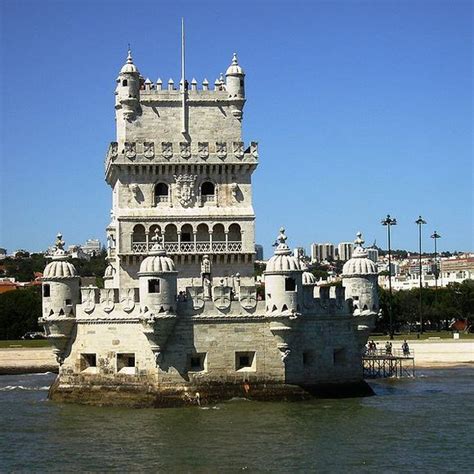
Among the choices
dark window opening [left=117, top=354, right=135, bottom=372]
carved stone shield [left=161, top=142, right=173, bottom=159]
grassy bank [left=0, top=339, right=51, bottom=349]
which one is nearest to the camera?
dark window opening [left=117, top=354, right=135, bottom=372]

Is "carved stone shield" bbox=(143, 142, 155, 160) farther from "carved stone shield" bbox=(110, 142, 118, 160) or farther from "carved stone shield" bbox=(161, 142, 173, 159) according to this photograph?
"carved stone shield" bbox=(110, 142, 118, 160)

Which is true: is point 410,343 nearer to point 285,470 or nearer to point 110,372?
point 110,372

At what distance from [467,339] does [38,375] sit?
1717 inches

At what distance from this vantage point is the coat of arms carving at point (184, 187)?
68500 millimetres

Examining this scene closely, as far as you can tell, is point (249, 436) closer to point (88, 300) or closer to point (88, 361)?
point (88, 361)

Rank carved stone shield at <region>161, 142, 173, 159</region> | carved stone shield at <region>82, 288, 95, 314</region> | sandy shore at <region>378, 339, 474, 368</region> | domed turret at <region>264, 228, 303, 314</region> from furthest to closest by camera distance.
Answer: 1. sandy shore at <region>378, 339, 474, 368</region>
2. carved stone shield at <region>161, 142, 173, 159</region>
3. carved stone shield at <region>82, 288, 95, 314</region>
4. domed turret at <region>264, 228, 303, 314</region>

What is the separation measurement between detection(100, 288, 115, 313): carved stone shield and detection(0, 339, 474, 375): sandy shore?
1251 inches

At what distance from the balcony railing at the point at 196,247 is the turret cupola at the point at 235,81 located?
9306 millimetres

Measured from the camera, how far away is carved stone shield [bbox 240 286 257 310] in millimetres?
57938

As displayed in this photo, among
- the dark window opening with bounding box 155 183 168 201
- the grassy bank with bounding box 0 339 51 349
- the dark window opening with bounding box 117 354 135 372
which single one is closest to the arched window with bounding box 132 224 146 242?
the dark window opening with bounding box 155 183 168 201

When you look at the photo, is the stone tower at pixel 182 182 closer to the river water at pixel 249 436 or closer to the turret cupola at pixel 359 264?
the turret cupola at pixel 359 264

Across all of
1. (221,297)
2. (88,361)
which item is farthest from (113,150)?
(221,297)

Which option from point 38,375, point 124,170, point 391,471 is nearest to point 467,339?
point 38,375

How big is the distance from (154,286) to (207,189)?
14.3 meters
